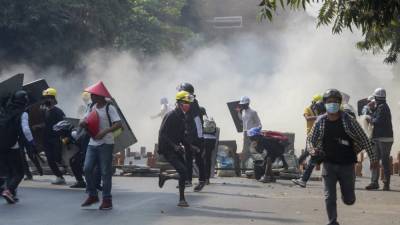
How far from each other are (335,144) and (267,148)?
8563mm

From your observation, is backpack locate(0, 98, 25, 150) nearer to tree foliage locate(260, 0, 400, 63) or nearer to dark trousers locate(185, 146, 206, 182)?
dark trousers locate(185, 146, 206, 182)

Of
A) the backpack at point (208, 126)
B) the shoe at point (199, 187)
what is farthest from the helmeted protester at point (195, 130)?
the backpack at point (208, 126)

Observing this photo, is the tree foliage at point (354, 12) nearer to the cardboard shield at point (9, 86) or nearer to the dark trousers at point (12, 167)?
the dark trousers at point (12, 167)

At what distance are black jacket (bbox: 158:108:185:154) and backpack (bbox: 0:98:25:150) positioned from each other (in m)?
1.99

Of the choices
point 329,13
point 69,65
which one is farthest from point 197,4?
point 329,13

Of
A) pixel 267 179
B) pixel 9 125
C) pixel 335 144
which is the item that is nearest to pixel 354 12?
pixel 335 144

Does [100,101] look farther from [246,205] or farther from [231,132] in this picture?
[231,132]

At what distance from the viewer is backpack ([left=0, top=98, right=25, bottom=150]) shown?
1383cm

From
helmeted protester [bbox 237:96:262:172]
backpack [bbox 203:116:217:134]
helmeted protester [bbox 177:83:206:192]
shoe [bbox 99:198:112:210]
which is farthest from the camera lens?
helmeted protester [bbox 237:96:262:172]

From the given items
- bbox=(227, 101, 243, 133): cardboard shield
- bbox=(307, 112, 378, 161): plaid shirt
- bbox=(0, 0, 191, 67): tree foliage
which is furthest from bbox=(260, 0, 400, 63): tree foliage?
bbox=(0, 0, 191, 67): tree foliage

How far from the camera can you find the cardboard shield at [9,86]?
14.9 m

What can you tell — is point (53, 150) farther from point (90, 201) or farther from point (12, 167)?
point (90, 201)

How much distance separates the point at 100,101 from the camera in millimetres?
13172

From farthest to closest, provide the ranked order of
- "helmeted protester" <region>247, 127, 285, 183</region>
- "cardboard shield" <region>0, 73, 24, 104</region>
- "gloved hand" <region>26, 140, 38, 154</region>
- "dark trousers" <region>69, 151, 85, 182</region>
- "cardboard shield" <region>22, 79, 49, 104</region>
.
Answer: "helmeted protester" <region>247, 127, 285, 183</region>, "cardboard shield" <region>22, 79, 49, 104</region>, "dark trousers" <region>69, 151, 85, 182</region>, "cardboard shield" <region>0, 73, 24, 104</region>, "gloved hand" <region>26, 140, 38, 154</region>
